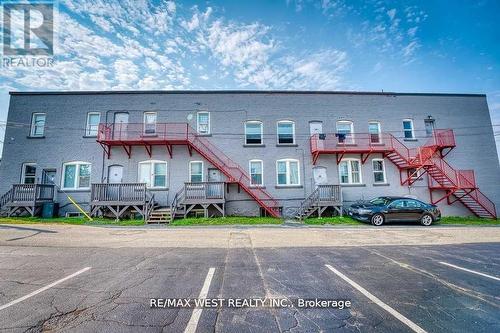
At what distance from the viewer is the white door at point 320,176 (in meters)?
16.8

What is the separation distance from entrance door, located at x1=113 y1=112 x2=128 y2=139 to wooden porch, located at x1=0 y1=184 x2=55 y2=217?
5759mm

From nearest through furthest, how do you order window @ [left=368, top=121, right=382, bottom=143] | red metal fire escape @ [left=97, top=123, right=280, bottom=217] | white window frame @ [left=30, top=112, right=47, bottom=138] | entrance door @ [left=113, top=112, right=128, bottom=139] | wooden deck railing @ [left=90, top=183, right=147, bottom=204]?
wooden deck railing @ [left=90, top=183, right=147, bottom=204] < red metal fire escape @ [left=97, top=123, right=280, bottom=217] < entrance door @ [left=113, top=112, right=128, bottom=139] < white window frame @ [left=30, top=112, right=47, bottom=138] < window @ [left=368, top=121, right=382, bottom=143]

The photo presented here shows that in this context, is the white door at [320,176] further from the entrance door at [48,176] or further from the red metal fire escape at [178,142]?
the entrance door at [48,176]

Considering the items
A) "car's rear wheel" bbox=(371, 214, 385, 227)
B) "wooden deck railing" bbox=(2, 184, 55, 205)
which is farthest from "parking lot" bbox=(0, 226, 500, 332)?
"wooden deck railing" bbox=(2, 184, 55, 205)

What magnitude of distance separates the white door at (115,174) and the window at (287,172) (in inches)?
456

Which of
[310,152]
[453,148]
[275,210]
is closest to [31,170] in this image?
[275,210]

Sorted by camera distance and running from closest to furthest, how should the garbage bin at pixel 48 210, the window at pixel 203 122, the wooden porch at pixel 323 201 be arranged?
the garbage bin at pixel 48 210 → the wooden porch at pixel 323 201 → the window at pixel 203 122

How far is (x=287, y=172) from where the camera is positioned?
1694 cm

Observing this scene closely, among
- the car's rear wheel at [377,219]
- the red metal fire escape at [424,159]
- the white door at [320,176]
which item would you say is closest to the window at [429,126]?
the red metal fire escape at [424,159]

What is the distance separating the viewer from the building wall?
53.5 feet

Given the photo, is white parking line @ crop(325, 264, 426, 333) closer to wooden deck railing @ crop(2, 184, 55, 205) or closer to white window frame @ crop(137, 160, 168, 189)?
white window frame @ crop(137, 160, 168, 189)

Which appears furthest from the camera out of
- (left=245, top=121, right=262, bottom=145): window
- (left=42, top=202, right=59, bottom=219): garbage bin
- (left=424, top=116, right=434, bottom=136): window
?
(left=424, top=116, right=434, bottom=136): window

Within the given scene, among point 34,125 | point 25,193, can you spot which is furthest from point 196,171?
point 34,125

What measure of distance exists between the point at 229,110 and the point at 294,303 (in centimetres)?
1535
